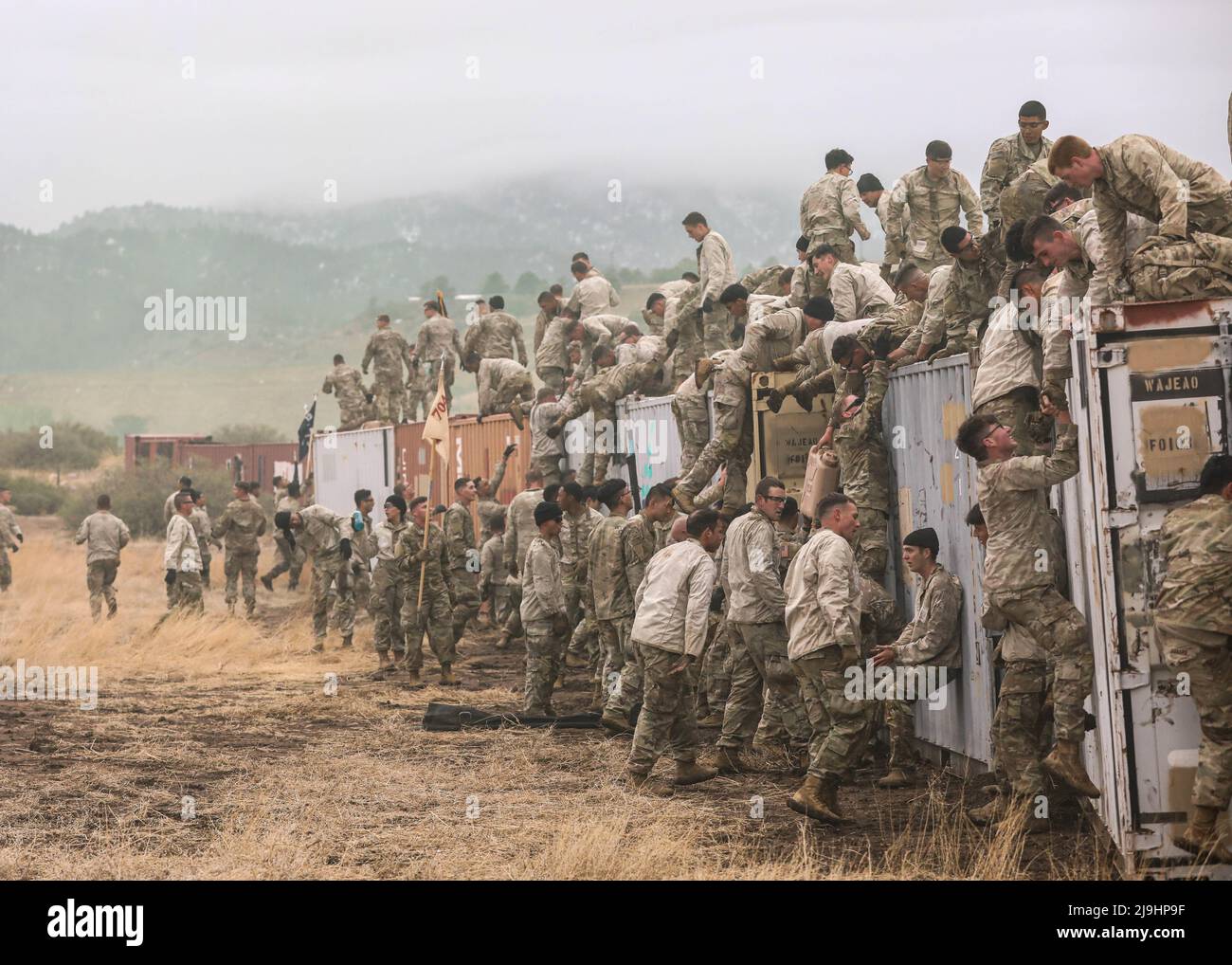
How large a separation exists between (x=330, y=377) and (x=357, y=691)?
14.0m

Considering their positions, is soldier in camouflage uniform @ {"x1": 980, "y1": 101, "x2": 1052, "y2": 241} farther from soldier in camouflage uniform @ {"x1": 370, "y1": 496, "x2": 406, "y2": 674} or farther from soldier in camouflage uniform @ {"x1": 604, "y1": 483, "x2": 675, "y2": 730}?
soldier in camouflage uniform @ {"x1": 370, "y1": 496, "x2": 406, "y2": 674}

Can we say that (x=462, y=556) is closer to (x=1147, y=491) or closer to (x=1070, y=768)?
(x=1070, y=768)

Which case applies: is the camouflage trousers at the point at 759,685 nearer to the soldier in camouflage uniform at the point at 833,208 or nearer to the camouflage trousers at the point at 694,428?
the camouflage trousers at the point at 694,428

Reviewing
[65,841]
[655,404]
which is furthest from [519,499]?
[65,841]

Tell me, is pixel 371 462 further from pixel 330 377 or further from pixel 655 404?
pixel 655 404

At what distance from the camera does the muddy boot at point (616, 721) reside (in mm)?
11969

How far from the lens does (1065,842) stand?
774 centimetres

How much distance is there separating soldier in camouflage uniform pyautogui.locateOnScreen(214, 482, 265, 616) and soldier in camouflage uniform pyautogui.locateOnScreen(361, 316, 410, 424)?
5.33 m

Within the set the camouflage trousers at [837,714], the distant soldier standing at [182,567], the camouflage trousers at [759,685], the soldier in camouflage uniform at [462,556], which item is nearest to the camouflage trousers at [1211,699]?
the camouflage trousers at [837,714]

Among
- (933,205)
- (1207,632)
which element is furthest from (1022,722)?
(933,205)

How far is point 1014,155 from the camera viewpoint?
508 inches

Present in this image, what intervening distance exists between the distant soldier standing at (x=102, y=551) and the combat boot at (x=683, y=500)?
11368mm

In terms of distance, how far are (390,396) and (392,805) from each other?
18.7 m
